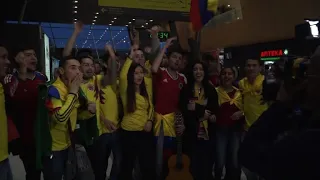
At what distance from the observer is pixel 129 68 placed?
13.1 ft

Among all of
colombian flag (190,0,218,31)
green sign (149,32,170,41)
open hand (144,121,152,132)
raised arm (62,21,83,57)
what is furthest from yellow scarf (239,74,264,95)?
green sign (149,32,170,41)

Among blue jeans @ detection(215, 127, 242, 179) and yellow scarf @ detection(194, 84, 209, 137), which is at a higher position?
yellow scarf @ detection(194, 84, 209, 137)

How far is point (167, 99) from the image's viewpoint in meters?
3.93

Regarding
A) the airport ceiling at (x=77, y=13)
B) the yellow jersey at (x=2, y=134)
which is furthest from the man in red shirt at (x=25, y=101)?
the airport ceiling at (x=77, y=13)

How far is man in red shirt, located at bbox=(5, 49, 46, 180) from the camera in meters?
3.43

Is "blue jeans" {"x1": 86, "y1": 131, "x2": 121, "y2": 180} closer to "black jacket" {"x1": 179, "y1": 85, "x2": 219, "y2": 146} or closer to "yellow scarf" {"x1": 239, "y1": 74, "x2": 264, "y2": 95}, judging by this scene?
"black jacket" {"x1": 179, "y1": 85, "x2": 219, "y2": 146}

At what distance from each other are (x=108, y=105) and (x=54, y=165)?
1.08 metres

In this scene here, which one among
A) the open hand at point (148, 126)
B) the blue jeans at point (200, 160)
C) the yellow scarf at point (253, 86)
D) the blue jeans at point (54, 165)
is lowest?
the blue jeans at point (200, 160)

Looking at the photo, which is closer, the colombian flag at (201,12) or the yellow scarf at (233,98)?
the yellow scarf at (233,98)

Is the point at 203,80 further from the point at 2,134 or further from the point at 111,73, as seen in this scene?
the point at 2,134

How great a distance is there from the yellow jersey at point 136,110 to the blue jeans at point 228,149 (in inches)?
32.7

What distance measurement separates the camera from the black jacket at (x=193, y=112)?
13.1 ft

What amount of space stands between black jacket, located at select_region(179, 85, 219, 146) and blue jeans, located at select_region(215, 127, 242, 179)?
0.13 m

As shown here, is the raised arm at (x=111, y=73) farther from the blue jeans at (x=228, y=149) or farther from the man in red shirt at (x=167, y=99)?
the blue jeans at (x=228, y=149)
